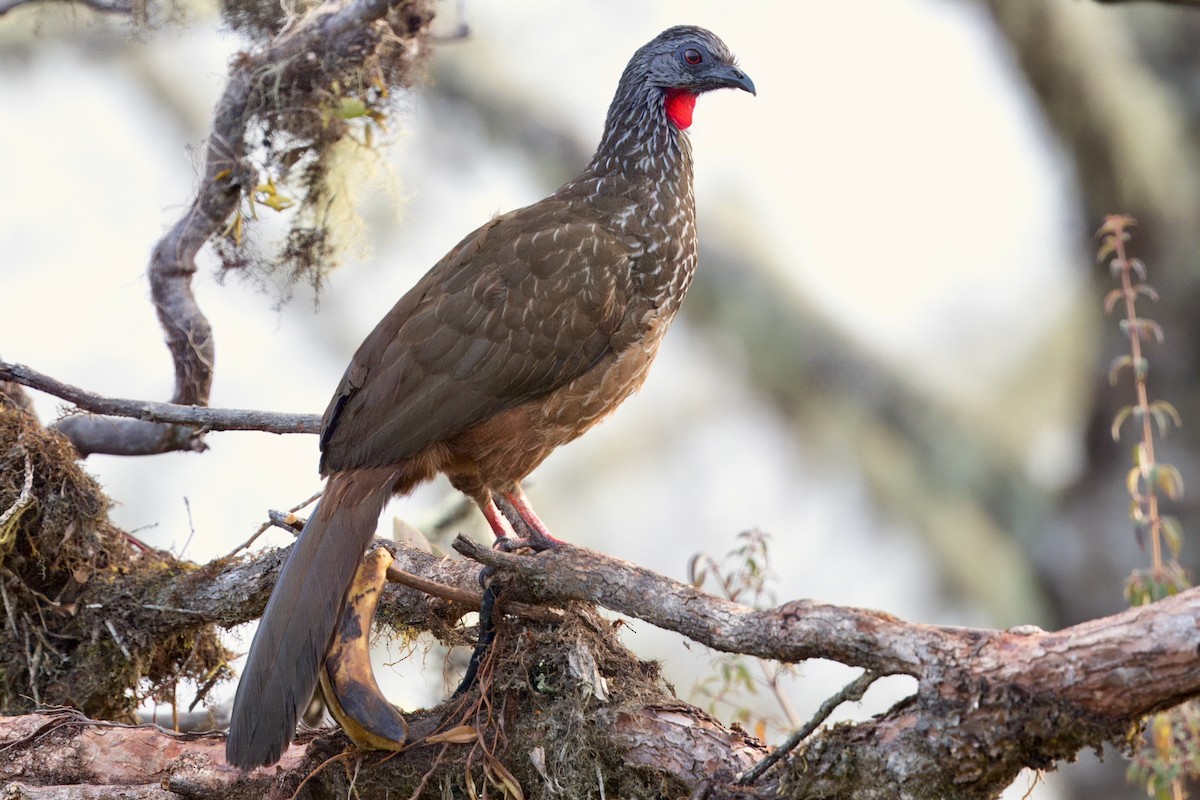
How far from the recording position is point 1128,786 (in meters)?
6.32

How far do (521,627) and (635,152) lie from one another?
1.56m

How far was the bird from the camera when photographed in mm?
2939

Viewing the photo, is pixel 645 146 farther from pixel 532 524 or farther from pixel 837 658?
pixel 837 658

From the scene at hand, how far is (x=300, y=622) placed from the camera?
2.59 metres

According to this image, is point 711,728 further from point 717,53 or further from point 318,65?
point 318,65

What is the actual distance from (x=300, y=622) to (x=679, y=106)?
204 centimetres

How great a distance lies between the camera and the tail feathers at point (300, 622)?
8.11 feet

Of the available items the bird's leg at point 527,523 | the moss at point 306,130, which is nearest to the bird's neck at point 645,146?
the moss at point 306,130

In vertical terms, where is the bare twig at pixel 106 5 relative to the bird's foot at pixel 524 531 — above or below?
above

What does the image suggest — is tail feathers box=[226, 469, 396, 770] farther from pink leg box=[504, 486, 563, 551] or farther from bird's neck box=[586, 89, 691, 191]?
bird's neck box=[586, 89, 691, 191]

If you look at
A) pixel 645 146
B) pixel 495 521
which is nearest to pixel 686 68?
pixel 645 146

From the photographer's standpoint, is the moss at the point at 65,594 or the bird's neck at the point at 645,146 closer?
the moss at the point at 65,594

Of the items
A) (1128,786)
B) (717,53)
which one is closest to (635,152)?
(717,53)

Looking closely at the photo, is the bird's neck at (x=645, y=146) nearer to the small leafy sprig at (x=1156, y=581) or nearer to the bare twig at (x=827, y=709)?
the small leafy sprig at (x=1156, y=581)
